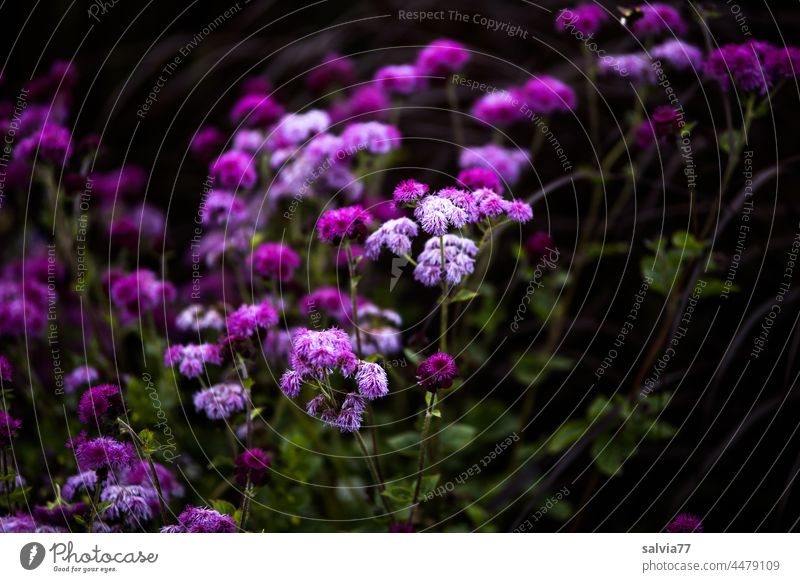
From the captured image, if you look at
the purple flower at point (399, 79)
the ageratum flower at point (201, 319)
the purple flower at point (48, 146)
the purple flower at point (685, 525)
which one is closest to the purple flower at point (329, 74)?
the purple flower at point (399, 79)

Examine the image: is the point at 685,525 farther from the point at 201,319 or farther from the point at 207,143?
the point at 207,143

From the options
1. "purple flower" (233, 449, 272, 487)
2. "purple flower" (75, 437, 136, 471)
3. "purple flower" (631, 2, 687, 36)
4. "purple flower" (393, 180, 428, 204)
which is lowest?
"purple flower" (233, 449, 272, 487)

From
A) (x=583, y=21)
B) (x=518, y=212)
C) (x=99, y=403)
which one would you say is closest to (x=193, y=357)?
(x=99, y=403)

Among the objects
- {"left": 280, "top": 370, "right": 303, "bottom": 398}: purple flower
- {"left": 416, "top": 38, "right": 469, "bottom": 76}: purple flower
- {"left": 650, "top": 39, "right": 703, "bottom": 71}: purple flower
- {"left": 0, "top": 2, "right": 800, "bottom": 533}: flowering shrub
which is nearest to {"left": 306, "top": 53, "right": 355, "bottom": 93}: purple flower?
{"left": 0, "top": 2, "right": 800, "bottom": 533}: flowering shrub

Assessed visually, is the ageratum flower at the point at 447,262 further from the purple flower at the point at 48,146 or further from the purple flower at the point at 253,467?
the purple flower at the point at 48,146

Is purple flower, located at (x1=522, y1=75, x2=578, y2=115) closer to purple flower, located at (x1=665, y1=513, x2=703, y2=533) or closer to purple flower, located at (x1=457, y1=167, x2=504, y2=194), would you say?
purple flower, located at (x1=457, y1=167, x2=504, y2=194)
